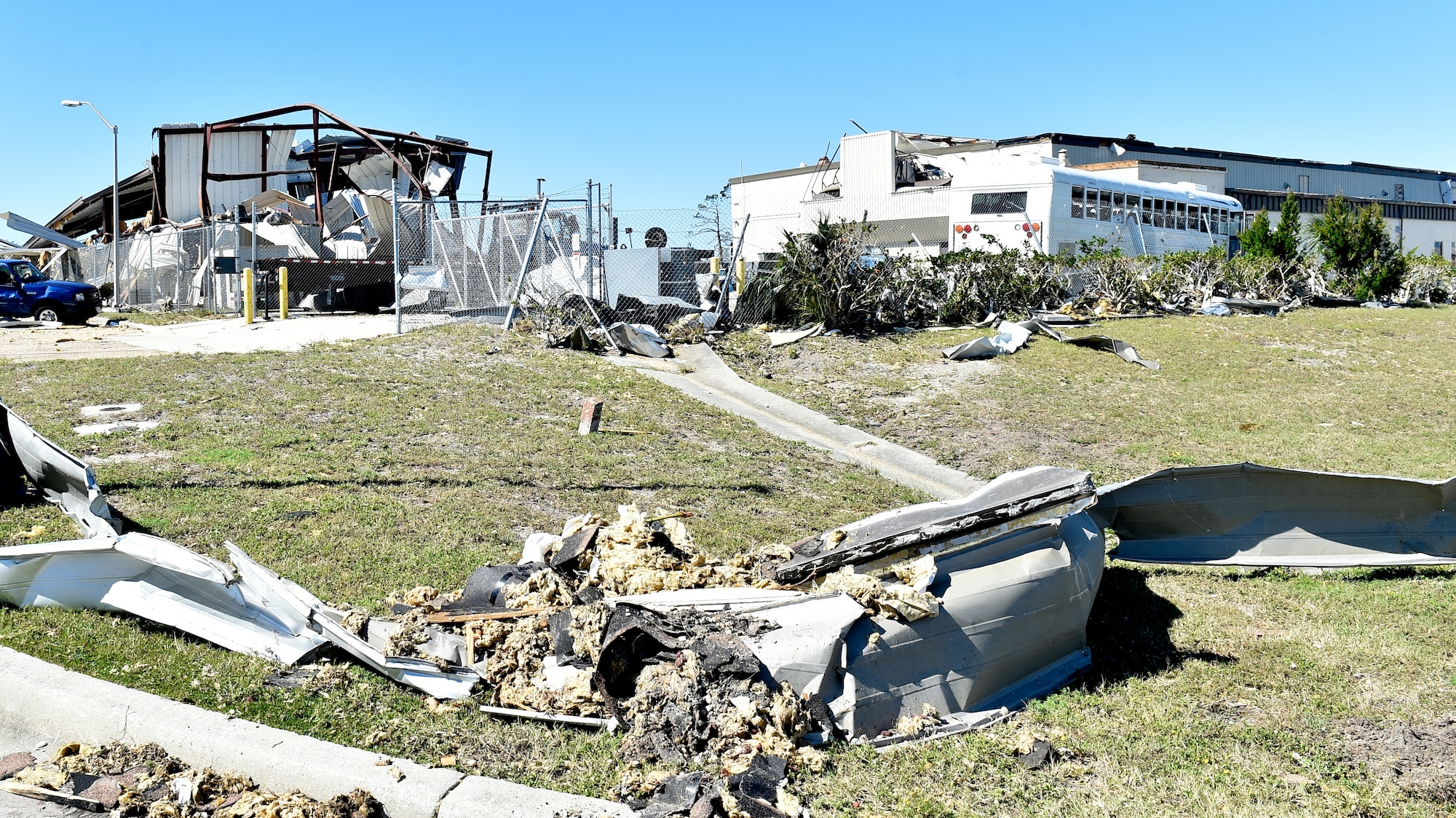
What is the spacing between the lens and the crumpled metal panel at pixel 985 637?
158 inches

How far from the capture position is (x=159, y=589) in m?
4.70

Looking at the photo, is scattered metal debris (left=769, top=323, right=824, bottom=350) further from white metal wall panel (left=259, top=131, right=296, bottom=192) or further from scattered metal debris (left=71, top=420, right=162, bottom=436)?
white metal wall panel (left=259, top=131, right=296, bottom=192)

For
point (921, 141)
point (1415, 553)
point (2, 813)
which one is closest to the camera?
point (2, 813)

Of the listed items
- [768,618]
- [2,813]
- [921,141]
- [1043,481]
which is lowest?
[2,813]

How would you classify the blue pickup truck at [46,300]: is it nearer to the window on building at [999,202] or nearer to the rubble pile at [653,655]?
the rubble pile at [653,655]

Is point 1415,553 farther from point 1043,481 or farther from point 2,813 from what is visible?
point 2,813

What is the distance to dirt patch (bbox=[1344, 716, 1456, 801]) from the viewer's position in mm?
3551

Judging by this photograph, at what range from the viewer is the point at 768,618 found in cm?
411

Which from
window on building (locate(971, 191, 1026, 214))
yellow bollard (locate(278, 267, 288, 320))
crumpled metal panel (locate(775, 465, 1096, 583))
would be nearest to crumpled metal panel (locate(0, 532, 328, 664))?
crumpled metal panel (locate(775, 465, 1096, 583))

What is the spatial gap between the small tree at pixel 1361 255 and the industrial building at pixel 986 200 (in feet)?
16.6

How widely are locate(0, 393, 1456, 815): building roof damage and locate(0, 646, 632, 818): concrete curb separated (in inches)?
18.1

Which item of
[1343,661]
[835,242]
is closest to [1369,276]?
[835,242]

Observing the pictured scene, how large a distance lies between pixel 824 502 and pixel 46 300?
21544 mm

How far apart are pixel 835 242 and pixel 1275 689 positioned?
548 inches
